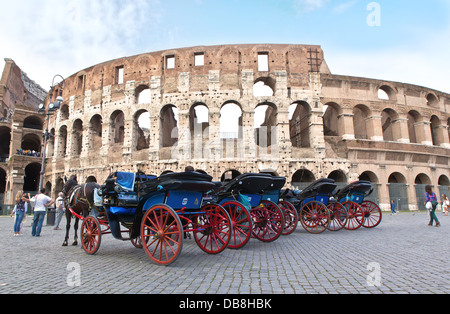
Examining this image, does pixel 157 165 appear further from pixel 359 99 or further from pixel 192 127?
pixel 359 99

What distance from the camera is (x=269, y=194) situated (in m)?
6.98

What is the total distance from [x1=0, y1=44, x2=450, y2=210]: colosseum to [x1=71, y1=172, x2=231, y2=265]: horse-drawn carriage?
1272 cm

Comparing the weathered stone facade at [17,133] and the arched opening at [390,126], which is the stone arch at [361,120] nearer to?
the arched opening at [390,126]

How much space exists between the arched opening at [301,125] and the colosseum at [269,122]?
13cm

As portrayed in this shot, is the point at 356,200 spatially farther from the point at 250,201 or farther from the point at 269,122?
the point at 269,122

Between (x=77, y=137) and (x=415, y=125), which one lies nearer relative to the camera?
(x=415, y=125)

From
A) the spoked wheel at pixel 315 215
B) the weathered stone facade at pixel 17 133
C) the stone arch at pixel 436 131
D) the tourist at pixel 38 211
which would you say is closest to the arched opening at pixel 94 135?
the weathered stone facade at pixel 17 133

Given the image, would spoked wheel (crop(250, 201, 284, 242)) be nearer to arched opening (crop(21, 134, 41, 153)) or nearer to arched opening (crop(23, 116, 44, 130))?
arched opening (crop(23, 116, 44, 130))

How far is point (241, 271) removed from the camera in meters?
3.58

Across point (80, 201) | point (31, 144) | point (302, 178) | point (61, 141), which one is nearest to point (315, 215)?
point (80, 201)

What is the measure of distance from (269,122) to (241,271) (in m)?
19.3

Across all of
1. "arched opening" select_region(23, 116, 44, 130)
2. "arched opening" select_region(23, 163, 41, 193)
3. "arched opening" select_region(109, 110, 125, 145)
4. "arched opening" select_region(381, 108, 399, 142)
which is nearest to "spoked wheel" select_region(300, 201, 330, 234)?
"arched opening" select_region(381, 108, 399, 142)
